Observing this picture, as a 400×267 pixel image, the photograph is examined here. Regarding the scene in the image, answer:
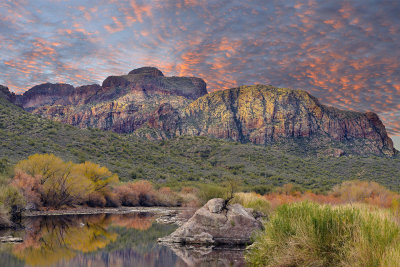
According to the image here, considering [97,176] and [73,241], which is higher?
[97,176]

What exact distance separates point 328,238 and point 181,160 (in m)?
73.0

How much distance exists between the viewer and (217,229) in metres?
19.3

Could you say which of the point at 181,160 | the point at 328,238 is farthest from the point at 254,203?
the point at 181,160

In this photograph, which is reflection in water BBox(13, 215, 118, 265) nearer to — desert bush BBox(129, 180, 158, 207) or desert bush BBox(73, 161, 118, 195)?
desert bush BBox(73, 161, 118, 195)

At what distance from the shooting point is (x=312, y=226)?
10156 millimetres

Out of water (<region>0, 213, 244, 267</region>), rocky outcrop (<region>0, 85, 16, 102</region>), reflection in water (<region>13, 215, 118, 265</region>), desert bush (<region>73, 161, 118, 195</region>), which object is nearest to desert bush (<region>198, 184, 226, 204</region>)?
water (<region>0, 213, 244, 267</region>)

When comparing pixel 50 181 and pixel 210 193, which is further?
pixel 50 181

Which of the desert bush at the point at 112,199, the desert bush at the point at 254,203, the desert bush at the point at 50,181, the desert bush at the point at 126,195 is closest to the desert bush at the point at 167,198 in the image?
the desert bush at the point at 126,195

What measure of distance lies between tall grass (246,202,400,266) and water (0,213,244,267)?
11.7 ft

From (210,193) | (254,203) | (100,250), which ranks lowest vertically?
(100,250)

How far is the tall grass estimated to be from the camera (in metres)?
8.02

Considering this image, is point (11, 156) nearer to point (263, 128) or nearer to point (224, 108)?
point (263, 128)

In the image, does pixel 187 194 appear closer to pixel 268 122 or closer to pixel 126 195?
pixel 126 195

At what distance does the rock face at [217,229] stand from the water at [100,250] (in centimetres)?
130
